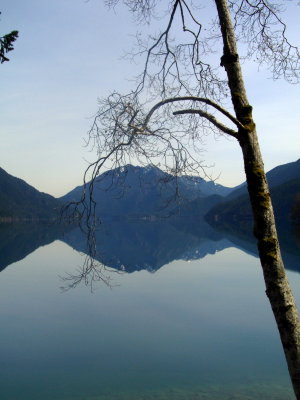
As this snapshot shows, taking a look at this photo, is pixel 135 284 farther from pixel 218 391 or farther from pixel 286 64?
pixel 286 64

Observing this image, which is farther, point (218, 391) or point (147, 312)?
point (147, 312)

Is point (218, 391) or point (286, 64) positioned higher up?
point (286, 64)

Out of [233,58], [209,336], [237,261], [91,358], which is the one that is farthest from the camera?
[237,261]

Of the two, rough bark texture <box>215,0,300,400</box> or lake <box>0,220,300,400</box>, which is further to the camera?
lake <box>0,220,300,400</box>

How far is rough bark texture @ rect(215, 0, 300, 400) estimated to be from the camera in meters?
4.40

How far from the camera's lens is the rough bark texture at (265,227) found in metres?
4.40

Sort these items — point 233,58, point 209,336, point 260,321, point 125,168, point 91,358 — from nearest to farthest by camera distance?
point 233,58
point 125,168
point 91,358
point 209,336
point 260,321

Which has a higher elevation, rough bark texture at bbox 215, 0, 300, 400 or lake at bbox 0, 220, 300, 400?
rough bark texture at bbox 215, 0, 300, 400

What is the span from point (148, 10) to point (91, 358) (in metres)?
19.0

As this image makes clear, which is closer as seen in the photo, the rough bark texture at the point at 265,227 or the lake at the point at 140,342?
the rough bark texture at the point at 265,227

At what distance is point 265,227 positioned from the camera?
4.61 metres

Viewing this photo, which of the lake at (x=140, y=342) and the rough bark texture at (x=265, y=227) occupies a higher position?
the rough bark texture at (x=265, y=227)

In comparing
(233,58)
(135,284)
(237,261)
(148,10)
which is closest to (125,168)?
(233,58)

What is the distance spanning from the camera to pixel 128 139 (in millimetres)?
5176
